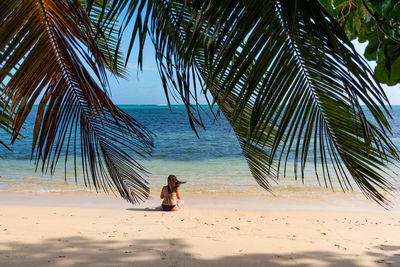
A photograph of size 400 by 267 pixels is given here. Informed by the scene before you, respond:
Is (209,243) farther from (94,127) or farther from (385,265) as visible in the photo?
(94,127)

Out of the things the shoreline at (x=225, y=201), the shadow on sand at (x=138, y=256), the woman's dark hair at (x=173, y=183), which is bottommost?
the shadow on sand at (x=138, y=256)

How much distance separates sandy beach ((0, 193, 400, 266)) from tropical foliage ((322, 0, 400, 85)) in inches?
116

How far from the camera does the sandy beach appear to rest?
4156 mm

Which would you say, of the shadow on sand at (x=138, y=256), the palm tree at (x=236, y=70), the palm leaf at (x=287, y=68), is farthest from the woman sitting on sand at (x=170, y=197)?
the palm leaf at (x=287, y=68)

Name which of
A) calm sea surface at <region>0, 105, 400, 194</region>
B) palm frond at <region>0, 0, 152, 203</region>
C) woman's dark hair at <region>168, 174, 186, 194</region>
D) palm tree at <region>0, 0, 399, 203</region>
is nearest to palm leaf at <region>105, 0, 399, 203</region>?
palm tree at <region>0, 0, 399, 203</region>

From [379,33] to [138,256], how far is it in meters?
3.73

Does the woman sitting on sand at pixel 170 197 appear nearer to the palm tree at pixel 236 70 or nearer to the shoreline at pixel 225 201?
the shoreline at pixel 225 201

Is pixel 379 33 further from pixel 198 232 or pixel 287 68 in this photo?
pixel 198 232

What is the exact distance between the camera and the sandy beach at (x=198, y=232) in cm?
416

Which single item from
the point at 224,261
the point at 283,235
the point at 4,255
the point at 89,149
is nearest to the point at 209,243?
the point at 224,261

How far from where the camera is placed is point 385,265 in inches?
161

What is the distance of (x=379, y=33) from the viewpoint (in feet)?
4.28

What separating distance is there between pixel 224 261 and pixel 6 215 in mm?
4532

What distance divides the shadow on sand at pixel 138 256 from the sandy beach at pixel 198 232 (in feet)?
0.04
